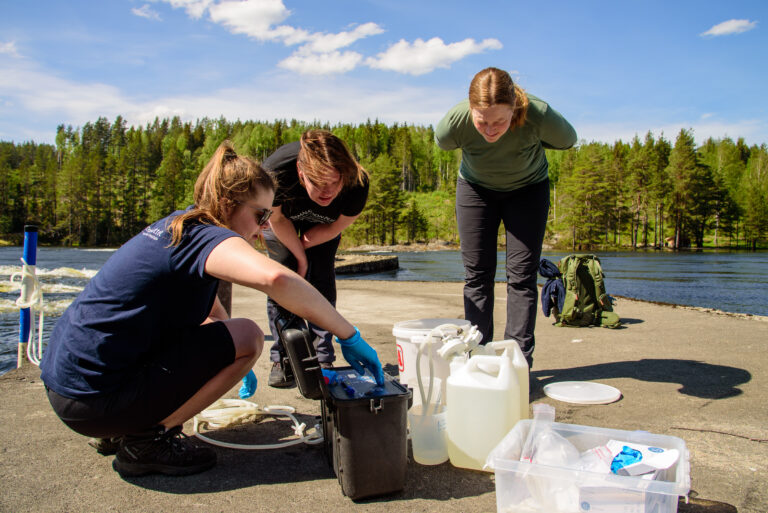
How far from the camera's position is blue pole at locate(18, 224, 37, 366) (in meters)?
3.46

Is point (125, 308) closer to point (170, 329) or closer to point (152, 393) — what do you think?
point (170, 329)

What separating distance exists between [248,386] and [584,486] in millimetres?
1940

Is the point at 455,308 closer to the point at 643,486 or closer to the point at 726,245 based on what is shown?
the point at 643,486

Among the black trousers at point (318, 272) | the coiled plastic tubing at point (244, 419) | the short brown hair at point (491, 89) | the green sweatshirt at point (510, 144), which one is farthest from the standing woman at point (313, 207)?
the short brown hair at point (491, 89)

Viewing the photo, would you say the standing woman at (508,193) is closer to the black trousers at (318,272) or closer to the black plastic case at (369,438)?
the black trousers at (318,272)

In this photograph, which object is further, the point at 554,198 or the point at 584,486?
the point at 554,198

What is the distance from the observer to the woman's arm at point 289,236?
3.13m

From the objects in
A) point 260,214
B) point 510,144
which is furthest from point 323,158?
point 510,144

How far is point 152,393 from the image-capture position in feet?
5.89

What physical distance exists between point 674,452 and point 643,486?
266 mm


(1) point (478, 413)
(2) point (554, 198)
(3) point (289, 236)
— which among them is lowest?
(1) point (478, 413)

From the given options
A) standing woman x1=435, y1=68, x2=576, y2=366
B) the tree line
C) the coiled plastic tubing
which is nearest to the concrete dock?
the coiled plastic tubing

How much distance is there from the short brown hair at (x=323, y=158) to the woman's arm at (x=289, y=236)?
439mm

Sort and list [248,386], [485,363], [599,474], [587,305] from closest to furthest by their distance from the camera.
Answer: [599,474]
[485,363]
[248,386]
[587,305]
